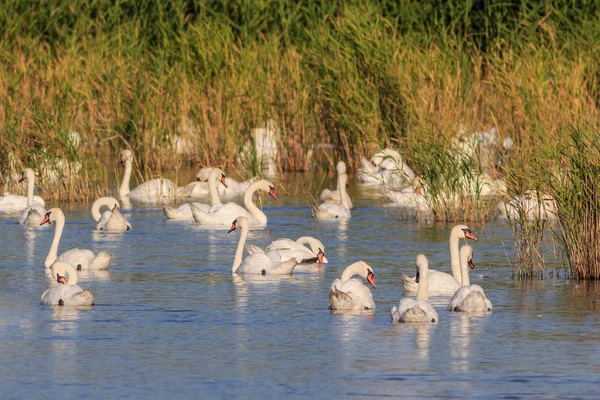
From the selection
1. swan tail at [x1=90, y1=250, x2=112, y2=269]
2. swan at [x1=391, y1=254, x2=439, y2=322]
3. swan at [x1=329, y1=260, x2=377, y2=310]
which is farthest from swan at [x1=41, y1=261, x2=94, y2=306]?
swan at [x1=391, y1=254, x2=439, y2=322]

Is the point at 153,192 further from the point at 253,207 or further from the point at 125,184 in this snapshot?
the point at 253,207

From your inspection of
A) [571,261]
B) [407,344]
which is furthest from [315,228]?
[407,344]

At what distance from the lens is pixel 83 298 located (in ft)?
39.1

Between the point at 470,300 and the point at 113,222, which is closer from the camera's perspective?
the point at 470,300

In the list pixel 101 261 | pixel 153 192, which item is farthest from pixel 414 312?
pixel 153 192

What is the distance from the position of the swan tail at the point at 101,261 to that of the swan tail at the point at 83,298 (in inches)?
86.1

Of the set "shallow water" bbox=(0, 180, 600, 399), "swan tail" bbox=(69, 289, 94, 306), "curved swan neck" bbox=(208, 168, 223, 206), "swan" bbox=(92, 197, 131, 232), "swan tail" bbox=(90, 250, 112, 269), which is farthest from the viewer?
"curved swan neck" bbox=(208, 168, 223, 206)

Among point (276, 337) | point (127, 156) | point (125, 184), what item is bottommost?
point (276, 337)

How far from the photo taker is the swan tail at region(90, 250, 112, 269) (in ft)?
46.5

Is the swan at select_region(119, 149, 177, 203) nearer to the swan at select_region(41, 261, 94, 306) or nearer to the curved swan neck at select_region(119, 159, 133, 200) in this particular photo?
the curved swan neck at select_region(119, 159, 133, 200)

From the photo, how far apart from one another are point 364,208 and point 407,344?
34.4ft

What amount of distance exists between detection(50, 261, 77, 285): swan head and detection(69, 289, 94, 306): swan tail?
0.39 meters

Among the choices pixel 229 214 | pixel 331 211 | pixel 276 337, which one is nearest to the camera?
pixel 276 337

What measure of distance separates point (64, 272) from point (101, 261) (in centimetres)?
171
